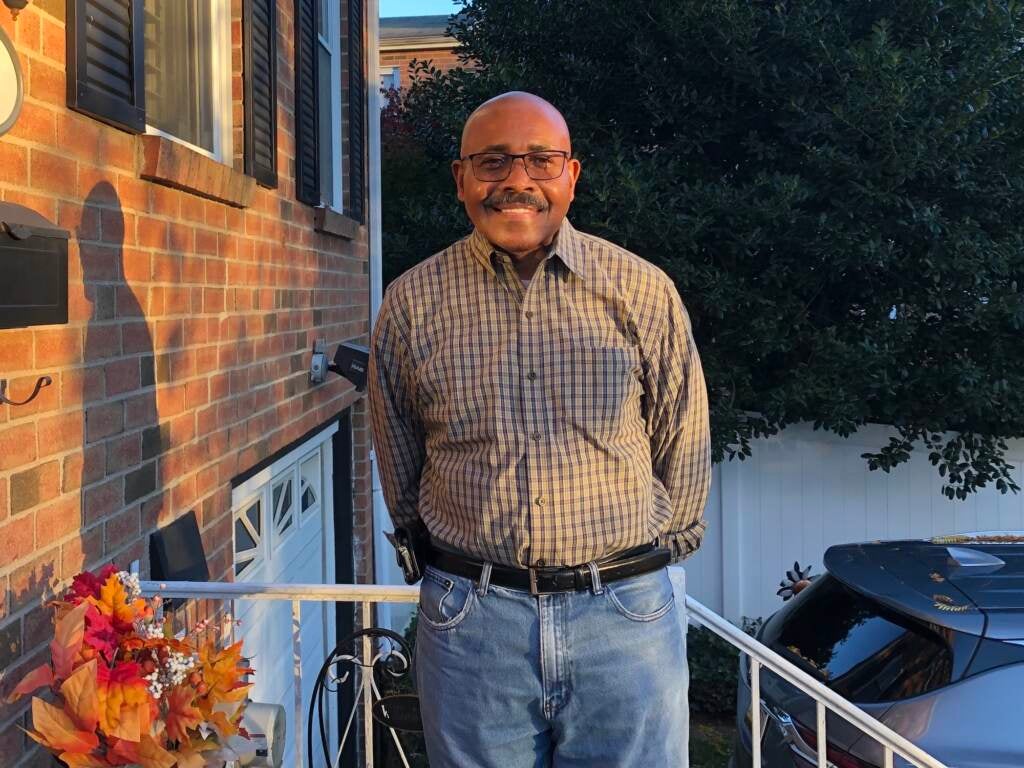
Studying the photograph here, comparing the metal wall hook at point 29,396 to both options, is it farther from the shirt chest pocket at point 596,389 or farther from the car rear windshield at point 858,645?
the car rear windshield at point 858,645

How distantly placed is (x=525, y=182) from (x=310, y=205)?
2.71m

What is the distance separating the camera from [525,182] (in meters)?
1.84

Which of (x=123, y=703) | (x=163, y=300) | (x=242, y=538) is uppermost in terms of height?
(x=163, y=300)

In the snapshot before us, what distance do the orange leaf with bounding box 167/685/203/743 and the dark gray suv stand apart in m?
2.18

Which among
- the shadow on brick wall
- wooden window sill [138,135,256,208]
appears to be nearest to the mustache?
the shadow on brick wall

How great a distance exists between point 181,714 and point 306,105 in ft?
10.8

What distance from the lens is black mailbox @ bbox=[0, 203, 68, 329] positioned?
1530mm

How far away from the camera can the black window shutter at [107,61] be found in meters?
2.03

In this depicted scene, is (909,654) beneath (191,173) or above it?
beneath

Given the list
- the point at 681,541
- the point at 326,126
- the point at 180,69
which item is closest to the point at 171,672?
→ the point at 681,541

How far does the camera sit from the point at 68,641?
1.57m

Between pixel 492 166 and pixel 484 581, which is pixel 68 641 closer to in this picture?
pixel 484 581

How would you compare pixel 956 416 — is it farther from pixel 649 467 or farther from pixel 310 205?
pixel 649 467

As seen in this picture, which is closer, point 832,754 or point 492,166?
point 492,166
